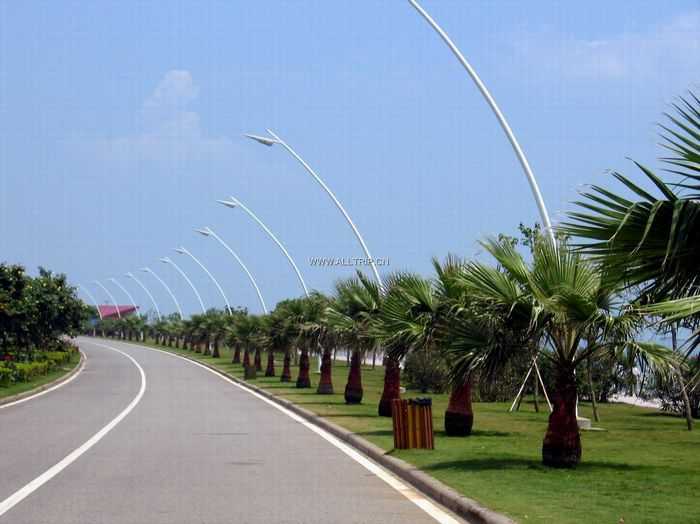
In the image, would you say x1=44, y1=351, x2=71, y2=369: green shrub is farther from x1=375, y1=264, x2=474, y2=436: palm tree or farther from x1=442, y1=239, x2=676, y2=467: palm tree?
x1=442, y1=239, x2=676, y2=467: palm tree

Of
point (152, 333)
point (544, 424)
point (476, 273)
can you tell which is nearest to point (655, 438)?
point (544, 424)

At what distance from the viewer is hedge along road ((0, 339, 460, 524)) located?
11227 mm

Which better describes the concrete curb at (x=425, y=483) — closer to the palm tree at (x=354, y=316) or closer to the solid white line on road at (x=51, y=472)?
the solid white line on road at (x=51, y=472)

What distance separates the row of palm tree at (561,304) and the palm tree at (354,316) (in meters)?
0.06

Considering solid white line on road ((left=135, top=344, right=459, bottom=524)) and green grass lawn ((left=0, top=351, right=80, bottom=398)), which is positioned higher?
green grass lawn ((left=0, top=351, right=80, bottom=398))

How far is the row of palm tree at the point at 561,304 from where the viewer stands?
30.7 ft

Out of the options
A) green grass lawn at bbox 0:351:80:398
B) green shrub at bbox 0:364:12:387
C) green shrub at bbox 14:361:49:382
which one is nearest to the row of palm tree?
green grass lawn at bbox 0:351:80:398

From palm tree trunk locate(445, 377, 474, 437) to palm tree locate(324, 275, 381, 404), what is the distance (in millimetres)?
8592

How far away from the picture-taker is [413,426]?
58.2 ft

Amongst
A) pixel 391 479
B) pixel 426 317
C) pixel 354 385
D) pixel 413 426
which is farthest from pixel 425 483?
pixel 354 385

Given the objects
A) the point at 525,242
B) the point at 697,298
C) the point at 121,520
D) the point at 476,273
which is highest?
the point at 525,242

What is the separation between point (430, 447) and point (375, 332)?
750 centimetres

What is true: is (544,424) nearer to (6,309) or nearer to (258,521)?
(258,521)

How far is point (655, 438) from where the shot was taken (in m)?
22.4
